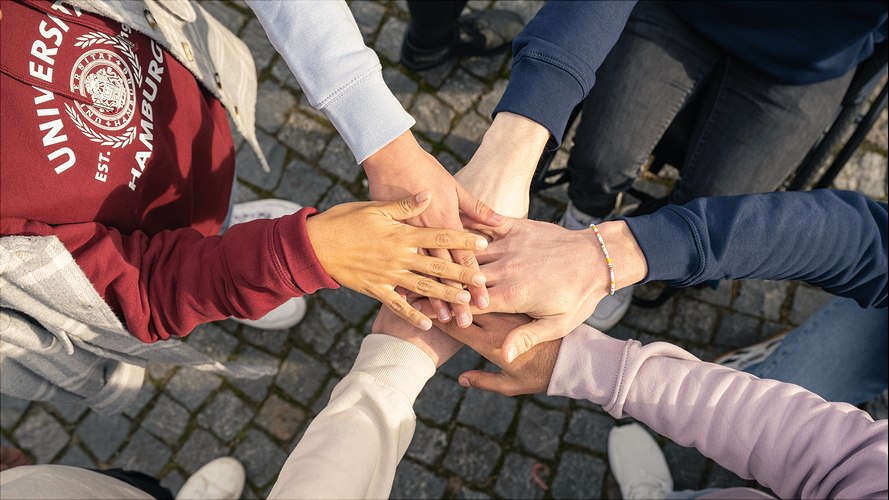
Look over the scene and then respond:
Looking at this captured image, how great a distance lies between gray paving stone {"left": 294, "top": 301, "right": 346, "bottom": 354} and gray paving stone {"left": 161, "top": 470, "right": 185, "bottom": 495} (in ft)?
3.39

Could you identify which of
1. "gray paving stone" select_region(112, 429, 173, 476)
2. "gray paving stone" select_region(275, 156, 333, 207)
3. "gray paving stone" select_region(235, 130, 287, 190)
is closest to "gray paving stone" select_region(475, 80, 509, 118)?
"gray paving stone" select_region(275, 156, 333, 207)

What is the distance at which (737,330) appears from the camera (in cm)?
361

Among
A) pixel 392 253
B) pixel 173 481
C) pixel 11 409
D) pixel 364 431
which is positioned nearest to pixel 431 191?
pixel 392 253

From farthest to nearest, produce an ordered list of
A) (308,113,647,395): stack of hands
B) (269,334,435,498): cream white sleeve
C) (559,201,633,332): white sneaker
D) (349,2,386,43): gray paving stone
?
(349,2,386,43): gray paving stone < (559,201,633,332): white sneaker < (308,113,647,395): stack of hands < (269,334,435,498): cream white sleeve

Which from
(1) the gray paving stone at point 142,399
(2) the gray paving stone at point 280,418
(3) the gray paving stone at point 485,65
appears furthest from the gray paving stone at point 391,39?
Result: (1) the gray paving stone at point 142,399

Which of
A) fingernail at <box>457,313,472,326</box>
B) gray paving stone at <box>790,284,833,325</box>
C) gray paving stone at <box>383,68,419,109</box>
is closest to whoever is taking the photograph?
fingernail at <box>457,313,472,326</box>

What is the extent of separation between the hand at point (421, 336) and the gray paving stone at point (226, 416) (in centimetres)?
155

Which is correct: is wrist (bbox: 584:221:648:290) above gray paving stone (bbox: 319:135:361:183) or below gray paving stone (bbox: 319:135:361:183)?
above

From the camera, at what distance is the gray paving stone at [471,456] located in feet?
11.1

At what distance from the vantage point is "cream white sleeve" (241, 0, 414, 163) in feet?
6.48

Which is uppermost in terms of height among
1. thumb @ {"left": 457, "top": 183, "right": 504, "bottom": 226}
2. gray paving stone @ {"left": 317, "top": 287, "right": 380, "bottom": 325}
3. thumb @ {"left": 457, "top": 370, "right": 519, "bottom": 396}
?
thumb @ {"left": 457, "top": 183, "right": 504, "bottom": 226}

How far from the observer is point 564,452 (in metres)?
3.40

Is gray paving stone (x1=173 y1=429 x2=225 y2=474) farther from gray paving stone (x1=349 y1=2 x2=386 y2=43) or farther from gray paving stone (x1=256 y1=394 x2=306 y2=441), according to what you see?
gray paving stone (x1=349 y1=2 x2=386 y2=43)

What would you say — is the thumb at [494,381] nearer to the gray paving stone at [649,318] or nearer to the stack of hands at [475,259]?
the stack of hands at [475,259]
